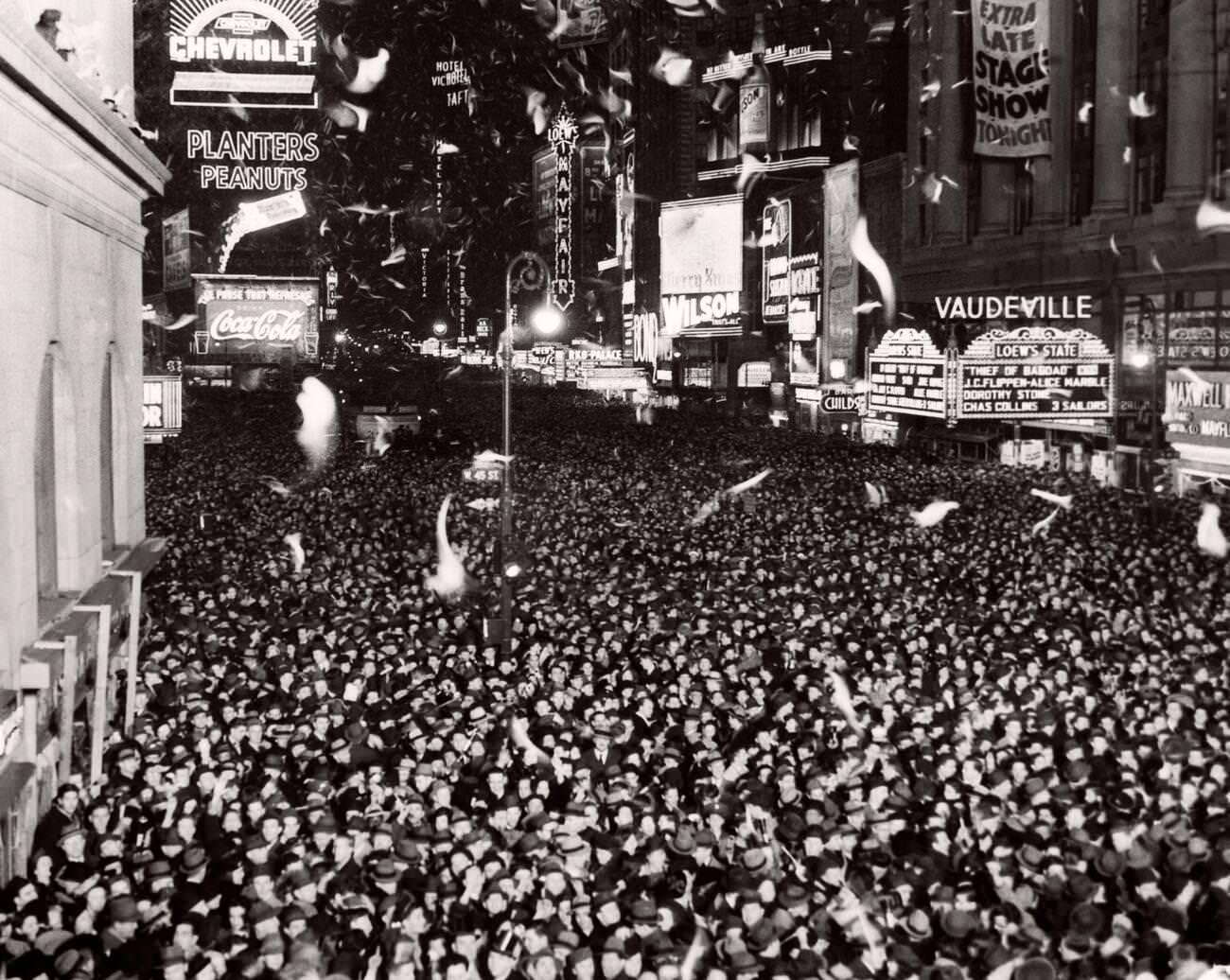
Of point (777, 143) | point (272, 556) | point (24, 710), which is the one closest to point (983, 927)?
point (24, 710)

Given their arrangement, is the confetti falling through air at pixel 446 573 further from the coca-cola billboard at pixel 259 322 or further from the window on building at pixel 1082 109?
the window on building at pixel 1082 109

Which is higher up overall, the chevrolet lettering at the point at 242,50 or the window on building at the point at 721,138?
the window on building at the point at 721,138

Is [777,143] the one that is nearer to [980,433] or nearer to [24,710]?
[980,433]

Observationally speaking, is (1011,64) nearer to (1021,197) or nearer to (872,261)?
(1021,197)

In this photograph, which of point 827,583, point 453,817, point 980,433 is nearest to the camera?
point 453,817

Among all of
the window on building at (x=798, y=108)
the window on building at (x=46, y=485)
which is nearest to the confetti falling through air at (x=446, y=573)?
the window on building at (x=46, y=485)

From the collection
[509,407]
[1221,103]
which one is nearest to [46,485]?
[509,407]

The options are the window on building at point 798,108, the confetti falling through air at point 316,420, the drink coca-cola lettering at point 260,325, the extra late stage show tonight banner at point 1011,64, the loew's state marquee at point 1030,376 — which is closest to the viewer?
the loew's state marquee at point 1030,376
